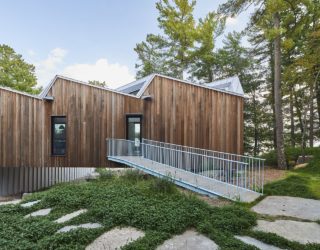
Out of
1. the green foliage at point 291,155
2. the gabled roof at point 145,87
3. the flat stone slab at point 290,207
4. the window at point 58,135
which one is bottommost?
the flat stone slab at point 290,207

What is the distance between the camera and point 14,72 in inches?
848

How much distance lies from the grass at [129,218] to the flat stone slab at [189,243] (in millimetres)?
107

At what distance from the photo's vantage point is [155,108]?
1180 centimetres

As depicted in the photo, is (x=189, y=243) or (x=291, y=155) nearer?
(x=189, y=243)

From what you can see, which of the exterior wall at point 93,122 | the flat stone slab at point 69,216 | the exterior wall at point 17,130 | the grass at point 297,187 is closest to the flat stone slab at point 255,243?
the flat stone slab at point 69,216

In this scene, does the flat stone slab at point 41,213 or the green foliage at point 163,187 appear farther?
the green foliage at point 163,187

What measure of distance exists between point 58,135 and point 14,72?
12738mm

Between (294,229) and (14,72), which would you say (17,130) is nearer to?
(294,229)

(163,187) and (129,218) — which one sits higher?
(163,187)

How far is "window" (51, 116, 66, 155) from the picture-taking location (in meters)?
12.2

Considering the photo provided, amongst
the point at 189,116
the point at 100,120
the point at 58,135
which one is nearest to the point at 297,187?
the point at 189,116

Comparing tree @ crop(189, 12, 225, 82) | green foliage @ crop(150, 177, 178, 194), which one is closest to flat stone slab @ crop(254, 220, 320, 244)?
green foliage @ crop(150, 177, 178, 194)

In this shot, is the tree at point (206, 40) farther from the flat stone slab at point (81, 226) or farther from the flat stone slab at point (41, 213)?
the flat stone slab at point (81, 226)

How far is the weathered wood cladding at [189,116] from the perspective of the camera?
11.8 metres
